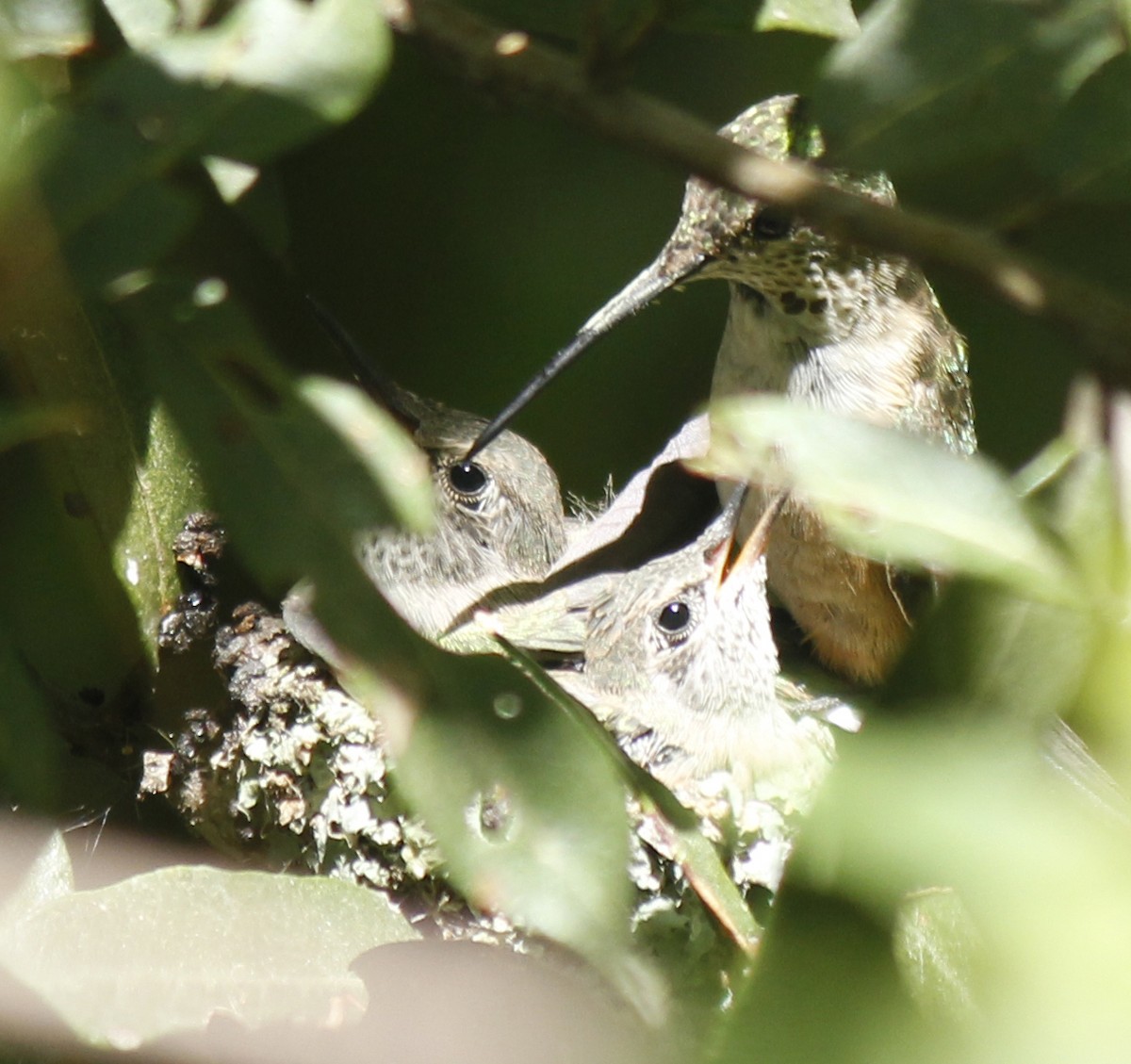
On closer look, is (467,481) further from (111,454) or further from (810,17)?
(810,17)

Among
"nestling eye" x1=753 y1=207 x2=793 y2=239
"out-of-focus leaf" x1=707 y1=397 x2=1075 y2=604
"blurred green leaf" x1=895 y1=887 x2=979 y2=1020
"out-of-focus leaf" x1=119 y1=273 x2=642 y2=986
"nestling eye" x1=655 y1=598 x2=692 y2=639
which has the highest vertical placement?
Answer: "out-of-focus leaf" x1=707 y1=397 x2=1075 y2=604

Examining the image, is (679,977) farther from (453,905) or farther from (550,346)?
(550,346)

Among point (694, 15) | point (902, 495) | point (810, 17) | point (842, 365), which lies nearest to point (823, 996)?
point (902, 495)

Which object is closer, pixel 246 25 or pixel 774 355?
pixel 246 25

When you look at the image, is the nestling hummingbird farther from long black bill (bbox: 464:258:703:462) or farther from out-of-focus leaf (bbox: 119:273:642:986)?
out-of-focus leaf (bbox: 119:273:642:986)

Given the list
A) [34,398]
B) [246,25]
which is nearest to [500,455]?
[34,398]

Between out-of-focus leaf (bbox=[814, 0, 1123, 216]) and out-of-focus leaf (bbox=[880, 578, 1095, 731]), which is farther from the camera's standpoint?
out-of-focus leaf (bbox=[814, 0, 1123, 216])

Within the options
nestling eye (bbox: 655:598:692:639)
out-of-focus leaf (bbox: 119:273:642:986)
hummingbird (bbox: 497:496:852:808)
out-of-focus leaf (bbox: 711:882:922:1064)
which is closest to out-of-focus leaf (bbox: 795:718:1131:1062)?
out-of-focus leaf (bbox: 711:882:922:1064)
